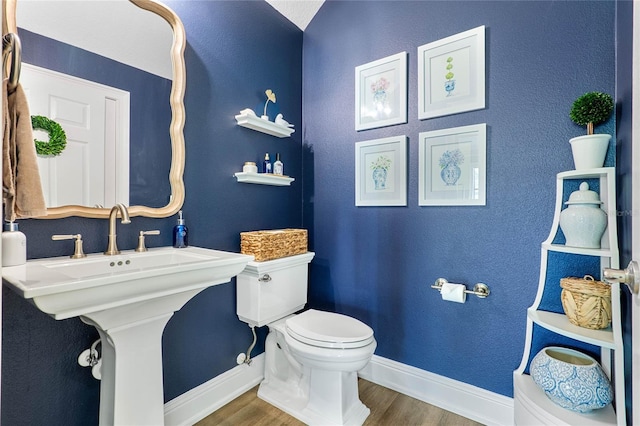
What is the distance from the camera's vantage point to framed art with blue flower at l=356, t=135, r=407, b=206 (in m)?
1.97

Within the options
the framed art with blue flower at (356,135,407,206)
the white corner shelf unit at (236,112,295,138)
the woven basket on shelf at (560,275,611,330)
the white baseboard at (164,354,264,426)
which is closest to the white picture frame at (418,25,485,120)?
the framed art with blue flower at (356,135,407,206)

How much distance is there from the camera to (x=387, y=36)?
6.66 ft

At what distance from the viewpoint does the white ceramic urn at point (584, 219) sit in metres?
1.29

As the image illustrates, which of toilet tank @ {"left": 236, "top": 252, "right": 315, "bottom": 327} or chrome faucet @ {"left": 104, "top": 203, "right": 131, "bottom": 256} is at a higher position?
chrome faucet @ {"left": 104, "top": 203, "right": 131, "bottom": 256}

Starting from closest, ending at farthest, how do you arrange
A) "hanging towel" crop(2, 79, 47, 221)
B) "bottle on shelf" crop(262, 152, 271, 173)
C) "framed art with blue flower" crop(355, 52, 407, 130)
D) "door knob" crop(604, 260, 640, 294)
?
"door knob" crop(604, 260, 640, 294) → "hanging towel" crop(2, 79, 47, 221) → "framed art with blue flower" crop(355, 52, 407, 130) → "bottle on shelf" crop(262, 152, 271, 173)

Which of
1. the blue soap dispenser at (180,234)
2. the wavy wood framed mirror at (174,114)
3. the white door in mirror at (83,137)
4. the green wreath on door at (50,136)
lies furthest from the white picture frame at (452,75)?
the green wreath on door at (50,136)

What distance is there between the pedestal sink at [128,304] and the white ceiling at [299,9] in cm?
178

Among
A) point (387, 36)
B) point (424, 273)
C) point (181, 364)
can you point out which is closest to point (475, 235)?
point (424, 273)

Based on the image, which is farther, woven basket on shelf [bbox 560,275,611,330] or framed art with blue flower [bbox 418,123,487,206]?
framed art with blue flower [bbox 418,123,487,206]

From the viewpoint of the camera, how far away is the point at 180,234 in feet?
5.30

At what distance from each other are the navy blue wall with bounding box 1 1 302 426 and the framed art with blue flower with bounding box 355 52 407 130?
1.68 feet

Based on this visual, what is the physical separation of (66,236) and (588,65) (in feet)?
7.69

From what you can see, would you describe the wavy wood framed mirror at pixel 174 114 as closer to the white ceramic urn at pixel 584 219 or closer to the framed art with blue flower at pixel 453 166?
the framed art with blue flower at pixel 453 166

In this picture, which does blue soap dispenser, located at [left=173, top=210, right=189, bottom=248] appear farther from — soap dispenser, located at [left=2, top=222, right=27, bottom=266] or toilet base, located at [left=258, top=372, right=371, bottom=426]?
toilet base, located at [left=258, top=372, right=371, bottom=426]
